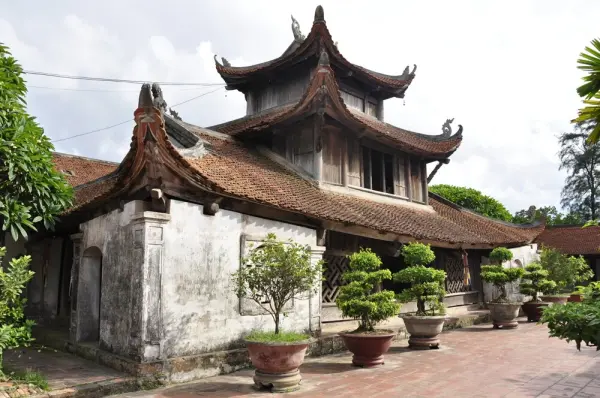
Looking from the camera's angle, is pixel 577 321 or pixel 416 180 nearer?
pixel 577 321

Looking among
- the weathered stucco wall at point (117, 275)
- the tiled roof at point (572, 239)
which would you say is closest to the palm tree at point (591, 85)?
the weathered stucco wall at point (117, 275)

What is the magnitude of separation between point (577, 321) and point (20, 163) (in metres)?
6.98

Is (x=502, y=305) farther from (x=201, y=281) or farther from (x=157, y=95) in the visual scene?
(x=157, y=95)

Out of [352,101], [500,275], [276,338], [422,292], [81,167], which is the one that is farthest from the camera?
[352,101]

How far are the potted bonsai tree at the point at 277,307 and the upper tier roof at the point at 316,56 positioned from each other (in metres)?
7.45

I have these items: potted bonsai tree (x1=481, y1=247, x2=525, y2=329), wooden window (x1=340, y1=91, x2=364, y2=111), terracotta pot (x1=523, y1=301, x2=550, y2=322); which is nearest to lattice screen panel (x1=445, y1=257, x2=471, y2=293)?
potted bonsai tree (x1=481, y1=247, x2=525, y2=329)

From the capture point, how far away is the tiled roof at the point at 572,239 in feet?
78.8

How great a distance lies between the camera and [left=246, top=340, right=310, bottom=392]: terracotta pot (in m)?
6.27

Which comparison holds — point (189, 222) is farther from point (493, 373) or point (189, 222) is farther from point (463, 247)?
point (463, 247)

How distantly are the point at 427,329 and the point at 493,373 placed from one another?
2.14 meters

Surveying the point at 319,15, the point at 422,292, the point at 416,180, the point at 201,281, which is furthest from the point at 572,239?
the point at 201,281

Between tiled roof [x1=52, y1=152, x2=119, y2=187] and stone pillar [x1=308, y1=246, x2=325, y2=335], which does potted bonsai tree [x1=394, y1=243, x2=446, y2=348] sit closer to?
stone pillar [x1=308, y1=246, x2=325, y2=335]

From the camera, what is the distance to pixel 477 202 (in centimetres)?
3039

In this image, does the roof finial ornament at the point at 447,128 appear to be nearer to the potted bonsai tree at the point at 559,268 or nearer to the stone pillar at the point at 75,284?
the potted bonsai tree at the point at 559,268
